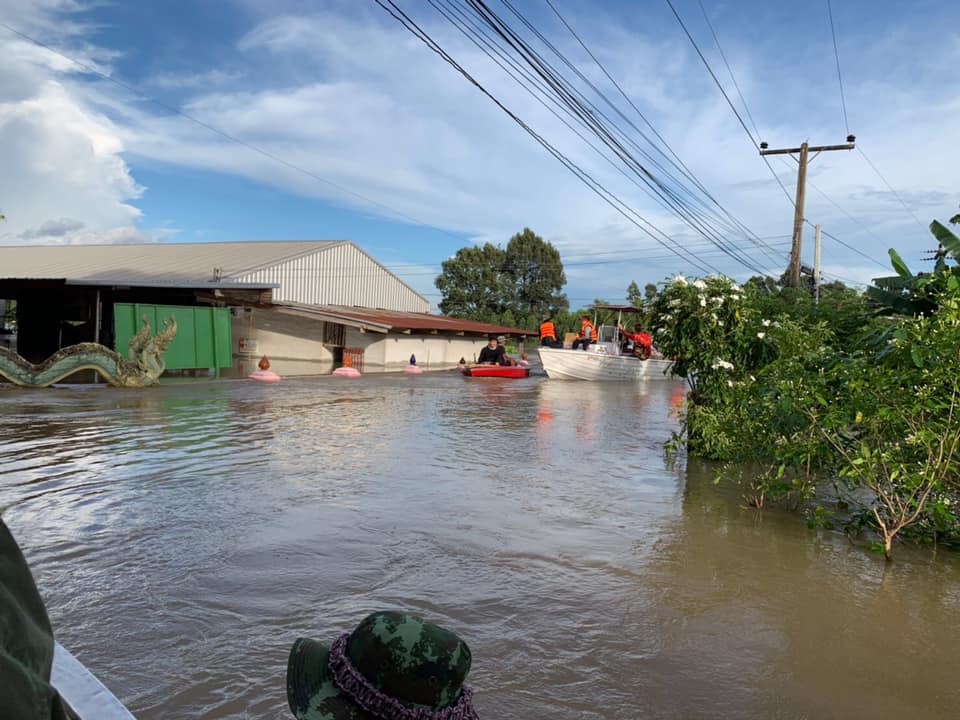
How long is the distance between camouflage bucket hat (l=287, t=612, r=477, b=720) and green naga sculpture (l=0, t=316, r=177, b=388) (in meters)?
17.6

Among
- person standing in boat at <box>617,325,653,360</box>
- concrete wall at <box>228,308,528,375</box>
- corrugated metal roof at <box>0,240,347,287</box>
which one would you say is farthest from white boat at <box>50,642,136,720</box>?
person standing in boat at <box>617,325,653,360</box>

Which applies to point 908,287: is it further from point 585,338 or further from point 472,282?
point 472,282

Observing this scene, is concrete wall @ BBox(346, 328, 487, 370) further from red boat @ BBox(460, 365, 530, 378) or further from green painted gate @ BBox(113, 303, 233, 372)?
green painted gate @ BBox(113, 303, 233, 372)

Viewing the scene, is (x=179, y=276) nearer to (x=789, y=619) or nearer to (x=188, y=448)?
(x=188, y=448)

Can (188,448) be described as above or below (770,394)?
below

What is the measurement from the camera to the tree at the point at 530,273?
2645 inches

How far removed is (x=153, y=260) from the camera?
3134 centimetres

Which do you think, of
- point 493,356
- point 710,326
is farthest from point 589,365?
point 710,326

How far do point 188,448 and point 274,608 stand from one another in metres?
5.93

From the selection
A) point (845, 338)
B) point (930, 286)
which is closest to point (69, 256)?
point (845, 338)

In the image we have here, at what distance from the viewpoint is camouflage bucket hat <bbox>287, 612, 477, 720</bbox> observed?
1.28 meters

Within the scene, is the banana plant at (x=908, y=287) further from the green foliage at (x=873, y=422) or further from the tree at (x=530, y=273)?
the tree at (x=530, y=273)

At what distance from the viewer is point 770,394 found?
22.2ft

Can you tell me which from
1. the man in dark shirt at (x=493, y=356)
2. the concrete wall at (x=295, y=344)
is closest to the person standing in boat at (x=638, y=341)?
the man in dark shirt at (x=493, y=356)
